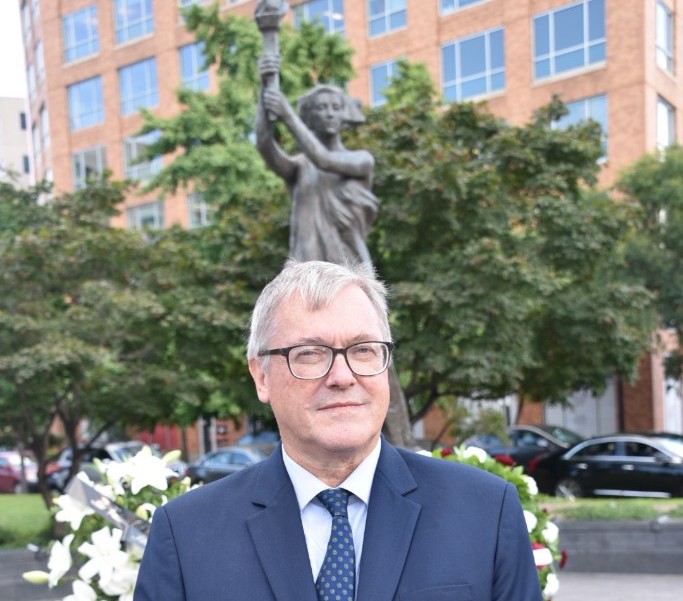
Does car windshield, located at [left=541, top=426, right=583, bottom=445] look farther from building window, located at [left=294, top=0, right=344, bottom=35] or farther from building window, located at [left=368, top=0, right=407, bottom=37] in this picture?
building window, located at [left=294, top=0, right=344, bottom=35]

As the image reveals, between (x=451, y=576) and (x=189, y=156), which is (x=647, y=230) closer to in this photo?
(x=189, y=156)

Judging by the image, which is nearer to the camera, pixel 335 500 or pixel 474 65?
pixel 335 500

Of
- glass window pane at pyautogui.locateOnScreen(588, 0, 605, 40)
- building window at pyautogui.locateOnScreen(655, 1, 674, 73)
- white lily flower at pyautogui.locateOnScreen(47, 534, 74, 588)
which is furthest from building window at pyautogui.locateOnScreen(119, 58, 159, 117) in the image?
white lily flower at pyautogui.locateOnScreen(47, 534, 74, 588)

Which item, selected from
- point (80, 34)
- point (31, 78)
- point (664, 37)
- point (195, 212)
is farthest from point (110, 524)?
point (80, 34)

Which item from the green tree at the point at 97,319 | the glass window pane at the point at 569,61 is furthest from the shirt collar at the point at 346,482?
the glass window pane at the point at 569,61

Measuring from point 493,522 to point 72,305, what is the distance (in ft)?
37.0

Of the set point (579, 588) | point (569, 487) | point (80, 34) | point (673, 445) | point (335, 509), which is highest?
point (80, 34)

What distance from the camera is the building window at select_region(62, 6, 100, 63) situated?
38.5 metres

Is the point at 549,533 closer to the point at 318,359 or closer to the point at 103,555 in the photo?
the point at 103,555

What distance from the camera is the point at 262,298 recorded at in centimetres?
243

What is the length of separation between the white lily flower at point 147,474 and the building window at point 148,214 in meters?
35.8

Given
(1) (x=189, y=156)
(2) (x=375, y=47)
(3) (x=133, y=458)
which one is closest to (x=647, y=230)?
(1) (x=189, y=156)

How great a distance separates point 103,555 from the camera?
426 cm

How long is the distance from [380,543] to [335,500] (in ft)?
0.49
